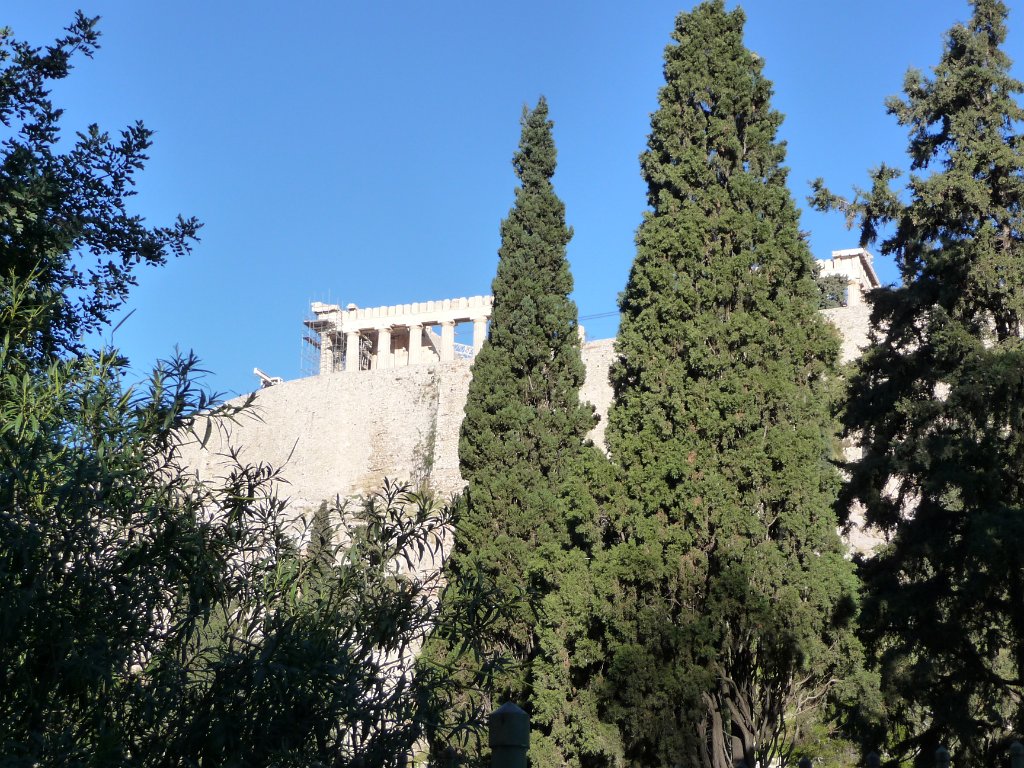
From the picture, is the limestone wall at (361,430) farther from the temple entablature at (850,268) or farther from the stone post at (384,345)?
the temple entablature at (850,268)

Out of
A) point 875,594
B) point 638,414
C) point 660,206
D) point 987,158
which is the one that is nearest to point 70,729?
point 638,414

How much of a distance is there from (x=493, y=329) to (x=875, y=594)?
191 inches

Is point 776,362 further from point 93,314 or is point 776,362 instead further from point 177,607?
point 177,607

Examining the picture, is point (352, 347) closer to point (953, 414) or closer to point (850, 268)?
point (850, 268)

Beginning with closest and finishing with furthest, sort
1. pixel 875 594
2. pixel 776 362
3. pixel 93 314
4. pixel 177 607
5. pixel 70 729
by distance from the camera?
pixel 70 729 < pixel 177 607 < pixel 93 314 < pixel 776 362 < pixel 875 594

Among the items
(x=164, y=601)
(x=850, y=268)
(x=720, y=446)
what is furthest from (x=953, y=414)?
(x=850, y=268)

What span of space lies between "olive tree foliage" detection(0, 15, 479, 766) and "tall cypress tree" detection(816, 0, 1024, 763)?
281 inches

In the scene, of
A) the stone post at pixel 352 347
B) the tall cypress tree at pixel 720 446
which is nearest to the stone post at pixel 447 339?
the stone post at pixel 352 347

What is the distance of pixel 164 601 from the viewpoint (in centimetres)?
461

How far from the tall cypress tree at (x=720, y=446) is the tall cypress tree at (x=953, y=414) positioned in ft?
6.32

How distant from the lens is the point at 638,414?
33.1 ft

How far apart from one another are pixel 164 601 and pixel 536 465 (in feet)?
25.7

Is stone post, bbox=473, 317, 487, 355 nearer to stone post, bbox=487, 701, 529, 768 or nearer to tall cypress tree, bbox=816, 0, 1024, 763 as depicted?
tall cypress tree, bbox=816, 0, 1024, 763

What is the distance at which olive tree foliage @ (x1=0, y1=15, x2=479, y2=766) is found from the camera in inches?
163
